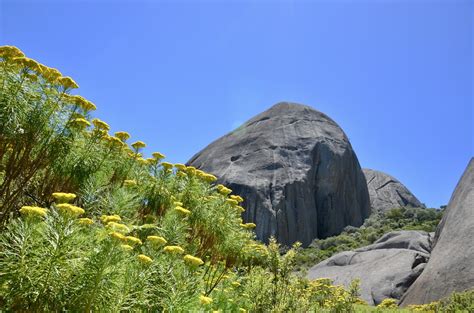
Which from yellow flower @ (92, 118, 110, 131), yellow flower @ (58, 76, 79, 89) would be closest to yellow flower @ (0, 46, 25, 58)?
yellow flower @ (58, 76, 79, 89)

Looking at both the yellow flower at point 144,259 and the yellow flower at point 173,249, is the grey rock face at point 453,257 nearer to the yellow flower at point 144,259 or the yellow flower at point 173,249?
the yellow flower at point 173,249

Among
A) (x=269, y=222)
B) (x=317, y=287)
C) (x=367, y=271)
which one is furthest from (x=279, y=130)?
(x=317, y=287)

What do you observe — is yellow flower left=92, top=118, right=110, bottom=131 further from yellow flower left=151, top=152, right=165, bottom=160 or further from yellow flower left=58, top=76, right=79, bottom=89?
yellow flower left=151, top=152, right=165, bottom=160

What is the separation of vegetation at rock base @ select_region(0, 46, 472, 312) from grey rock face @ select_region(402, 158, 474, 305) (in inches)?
313

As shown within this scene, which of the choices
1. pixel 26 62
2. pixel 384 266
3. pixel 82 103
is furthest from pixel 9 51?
pixel 384 266

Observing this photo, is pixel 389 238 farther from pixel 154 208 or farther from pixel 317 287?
pixel 154 208

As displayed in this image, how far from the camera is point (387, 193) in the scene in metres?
62.4

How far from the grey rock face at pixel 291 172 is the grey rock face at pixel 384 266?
12.6 m

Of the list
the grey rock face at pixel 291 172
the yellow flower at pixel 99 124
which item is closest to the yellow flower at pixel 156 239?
the yellow flower at pixel 99 124

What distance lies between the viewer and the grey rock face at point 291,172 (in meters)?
36.1

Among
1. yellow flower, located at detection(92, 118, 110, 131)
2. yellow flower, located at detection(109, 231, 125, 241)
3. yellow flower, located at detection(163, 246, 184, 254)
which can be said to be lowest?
yellow flower, located at detection(109, 231, 125, 241)

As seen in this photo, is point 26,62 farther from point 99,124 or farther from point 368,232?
point 368,232

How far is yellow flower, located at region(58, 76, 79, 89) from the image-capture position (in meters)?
3.84

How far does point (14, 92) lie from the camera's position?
3.42m
